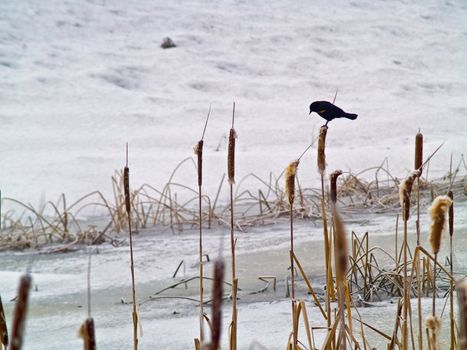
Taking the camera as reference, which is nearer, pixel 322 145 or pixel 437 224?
pixel 437 224

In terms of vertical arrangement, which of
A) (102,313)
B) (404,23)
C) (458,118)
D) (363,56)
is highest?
(404,23)

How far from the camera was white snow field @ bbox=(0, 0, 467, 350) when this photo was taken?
4.90 feet

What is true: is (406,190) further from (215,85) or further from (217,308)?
(215,85)

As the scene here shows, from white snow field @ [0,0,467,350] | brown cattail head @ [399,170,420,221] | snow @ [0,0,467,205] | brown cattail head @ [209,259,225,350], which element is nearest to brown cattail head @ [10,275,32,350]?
brown cattail head @ [209,259,225,350]

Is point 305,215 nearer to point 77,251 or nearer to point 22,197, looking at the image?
point 77,251

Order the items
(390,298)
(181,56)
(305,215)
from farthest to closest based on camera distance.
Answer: (181,56) < (305,215) < (390,298)

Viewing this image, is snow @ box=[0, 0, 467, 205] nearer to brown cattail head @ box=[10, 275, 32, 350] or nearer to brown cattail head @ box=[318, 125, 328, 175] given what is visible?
brown cattail head @ box=[318, 125, 328, 175]

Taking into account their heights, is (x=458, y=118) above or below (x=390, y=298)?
above

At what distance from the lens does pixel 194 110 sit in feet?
16.9

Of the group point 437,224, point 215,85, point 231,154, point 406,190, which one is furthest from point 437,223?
point 215,85

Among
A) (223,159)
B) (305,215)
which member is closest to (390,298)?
(305,215)

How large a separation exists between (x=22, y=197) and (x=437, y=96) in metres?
3.94

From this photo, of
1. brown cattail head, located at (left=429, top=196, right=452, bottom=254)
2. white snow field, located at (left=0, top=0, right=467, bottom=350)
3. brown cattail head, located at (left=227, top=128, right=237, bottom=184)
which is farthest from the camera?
white snow field, located at (left=0, top=0, right=467, bottom=350)

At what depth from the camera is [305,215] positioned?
7.89ft
